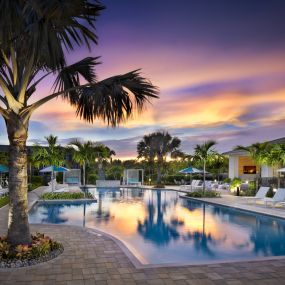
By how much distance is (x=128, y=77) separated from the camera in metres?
6.40

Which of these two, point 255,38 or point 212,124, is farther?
point 212,124

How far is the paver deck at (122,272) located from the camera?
5098mm

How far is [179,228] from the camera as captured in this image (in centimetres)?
1179

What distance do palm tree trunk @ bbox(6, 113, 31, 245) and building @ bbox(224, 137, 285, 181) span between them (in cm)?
2123

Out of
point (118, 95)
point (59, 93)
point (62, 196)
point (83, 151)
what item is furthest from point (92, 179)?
point (118, 95)

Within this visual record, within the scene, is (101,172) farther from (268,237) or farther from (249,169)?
(268,237)

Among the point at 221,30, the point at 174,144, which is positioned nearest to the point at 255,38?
the point at 221,30

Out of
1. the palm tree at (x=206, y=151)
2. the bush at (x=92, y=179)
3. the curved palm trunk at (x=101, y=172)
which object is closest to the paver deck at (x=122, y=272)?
the palm tree at (x=206, y=151)

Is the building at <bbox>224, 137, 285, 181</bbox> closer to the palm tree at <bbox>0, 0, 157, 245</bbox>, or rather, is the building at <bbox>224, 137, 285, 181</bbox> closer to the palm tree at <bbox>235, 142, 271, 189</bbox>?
the palm tree at <bbox>235, 142, 271, 189</bbox>

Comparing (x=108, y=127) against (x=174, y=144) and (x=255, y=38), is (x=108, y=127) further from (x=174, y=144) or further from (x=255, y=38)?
(x=174, y=144)

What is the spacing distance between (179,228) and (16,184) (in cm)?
712

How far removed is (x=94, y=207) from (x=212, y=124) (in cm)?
1436

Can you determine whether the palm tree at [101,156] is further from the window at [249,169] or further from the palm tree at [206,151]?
the window at [249,169]

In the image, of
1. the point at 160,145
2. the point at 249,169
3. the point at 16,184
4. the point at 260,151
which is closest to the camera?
the point at 16,184
